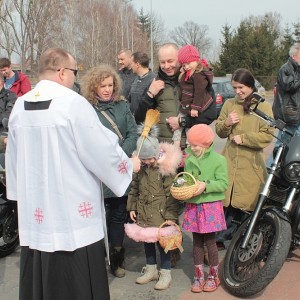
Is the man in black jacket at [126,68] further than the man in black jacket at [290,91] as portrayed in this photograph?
Yes

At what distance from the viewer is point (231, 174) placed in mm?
4297

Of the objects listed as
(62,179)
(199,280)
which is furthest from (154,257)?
(62,179)

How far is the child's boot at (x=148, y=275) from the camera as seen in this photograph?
13.2 ft

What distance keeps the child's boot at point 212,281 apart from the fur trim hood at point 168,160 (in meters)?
0.83

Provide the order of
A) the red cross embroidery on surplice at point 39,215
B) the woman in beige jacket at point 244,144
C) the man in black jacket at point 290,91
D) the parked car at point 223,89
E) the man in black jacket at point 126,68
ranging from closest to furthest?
1. the red cross embroidery on surplice at point 39,215
2. the woman in beige jacket at point 244,144
3. the man in black jacket at point 290,91
4. the man in black jacket at point 126,68
5. the parked car at point 223,89

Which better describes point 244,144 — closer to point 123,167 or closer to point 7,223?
point 123,167

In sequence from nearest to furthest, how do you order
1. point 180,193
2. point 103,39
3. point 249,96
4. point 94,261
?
point 94,261
point 180,193
point 249,96
point 103,39

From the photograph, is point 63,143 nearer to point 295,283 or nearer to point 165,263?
point 165,263

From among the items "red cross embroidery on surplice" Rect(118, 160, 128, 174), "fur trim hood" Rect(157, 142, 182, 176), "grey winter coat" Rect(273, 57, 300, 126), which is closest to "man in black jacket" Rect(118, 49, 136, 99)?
"grey winter coat" Rect(273, 57, 300, 126)

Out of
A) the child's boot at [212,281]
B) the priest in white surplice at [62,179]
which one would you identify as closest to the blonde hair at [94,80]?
the priest in white surplice at [62,179]

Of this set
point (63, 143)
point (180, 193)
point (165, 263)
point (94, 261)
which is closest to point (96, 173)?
point (63, 143)

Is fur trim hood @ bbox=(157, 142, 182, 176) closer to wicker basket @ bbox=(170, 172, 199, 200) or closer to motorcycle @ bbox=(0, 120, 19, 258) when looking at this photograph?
wicker basket @ bbox=(170, 172, 199, 200)

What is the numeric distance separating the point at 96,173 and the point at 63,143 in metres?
0.26

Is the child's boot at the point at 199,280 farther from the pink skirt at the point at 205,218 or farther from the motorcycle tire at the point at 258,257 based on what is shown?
the pink skirt at the point at 205,218
